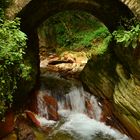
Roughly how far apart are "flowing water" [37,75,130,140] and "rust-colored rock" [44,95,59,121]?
7 cm

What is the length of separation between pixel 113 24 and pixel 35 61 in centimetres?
321

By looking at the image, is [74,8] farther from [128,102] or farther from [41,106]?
[128,102]

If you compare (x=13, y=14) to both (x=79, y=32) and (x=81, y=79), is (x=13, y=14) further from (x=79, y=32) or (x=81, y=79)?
(x=79, y=32)

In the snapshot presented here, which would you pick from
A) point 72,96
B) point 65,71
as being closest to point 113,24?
point 72,96

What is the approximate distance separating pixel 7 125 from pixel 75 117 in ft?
9.87

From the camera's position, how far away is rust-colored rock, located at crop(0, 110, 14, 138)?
8.06m

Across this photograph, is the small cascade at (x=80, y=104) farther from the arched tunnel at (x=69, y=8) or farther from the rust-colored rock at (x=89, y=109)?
the arched tunnel at (x=69, y=8)

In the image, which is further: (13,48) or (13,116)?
(13,116)

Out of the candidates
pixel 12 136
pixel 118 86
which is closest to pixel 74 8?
pixel 118 86

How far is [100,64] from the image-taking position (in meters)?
11.2

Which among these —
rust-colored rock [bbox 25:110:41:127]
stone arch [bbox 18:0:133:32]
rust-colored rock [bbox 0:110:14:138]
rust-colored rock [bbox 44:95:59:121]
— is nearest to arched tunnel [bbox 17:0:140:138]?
stone arch [bbox 18:0:133:32]

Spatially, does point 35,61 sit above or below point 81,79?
above

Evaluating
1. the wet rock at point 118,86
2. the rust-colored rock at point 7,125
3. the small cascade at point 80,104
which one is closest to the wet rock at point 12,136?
the rust-colored rock at point 7,125

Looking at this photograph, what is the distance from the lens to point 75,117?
10.8m
